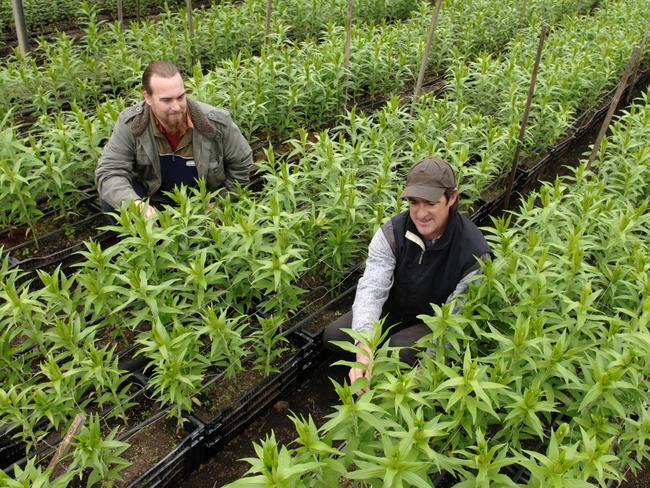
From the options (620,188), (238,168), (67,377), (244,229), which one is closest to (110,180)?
(238,168)

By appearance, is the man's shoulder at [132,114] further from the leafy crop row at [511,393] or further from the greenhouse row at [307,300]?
the leafy crop row at [511,393]

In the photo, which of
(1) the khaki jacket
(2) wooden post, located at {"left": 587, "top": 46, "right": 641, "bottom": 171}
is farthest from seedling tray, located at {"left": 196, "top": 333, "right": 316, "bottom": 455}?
(2) wooden post, located at {"left": 587, "top": 46, "right": 641, "bottom": 171}

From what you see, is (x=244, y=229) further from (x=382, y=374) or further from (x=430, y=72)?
(x=430, y=72)

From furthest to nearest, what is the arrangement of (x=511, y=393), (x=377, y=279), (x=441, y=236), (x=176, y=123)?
(x=176, y=123) → (x=377, y=279) → (x=441, y=236) → (x=511, y=393)

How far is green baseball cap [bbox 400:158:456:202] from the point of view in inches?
121

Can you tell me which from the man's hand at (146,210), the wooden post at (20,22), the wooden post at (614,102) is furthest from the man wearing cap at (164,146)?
the wooden post at (20,22)

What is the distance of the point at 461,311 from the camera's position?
10.4 feet

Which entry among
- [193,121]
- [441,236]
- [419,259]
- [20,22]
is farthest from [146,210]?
[20,22]

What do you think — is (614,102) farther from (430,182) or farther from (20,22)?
(20,22)

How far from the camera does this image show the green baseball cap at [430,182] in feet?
10.1

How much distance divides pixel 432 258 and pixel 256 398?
1.43m

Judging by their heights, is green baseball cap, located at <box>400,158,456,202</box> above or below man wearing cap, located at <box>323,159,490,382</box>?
above

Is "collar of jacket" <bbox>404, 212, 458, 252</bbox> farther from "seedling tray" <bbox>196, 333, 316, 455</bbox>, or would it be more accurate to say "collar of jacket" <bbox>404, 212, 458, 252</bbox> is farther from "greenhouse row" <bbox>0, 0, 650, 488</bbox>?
"seedling tray" <bbox>196, 333, 316, 455</bbox>

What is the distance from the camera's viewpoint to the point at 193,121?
4.42m
